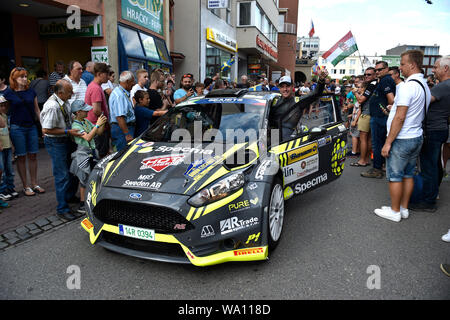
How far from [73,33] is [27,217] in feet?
24.1

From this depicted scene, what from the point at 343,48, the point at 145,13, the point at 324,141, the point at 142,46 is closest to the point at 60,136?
the point at 324,141

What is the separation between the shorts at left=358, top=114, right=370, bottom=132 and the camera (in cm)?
727

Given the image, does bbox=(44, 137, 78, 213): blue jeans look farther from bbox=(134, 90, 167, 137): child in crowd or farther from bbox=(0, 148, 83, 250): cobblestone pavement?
bbox=(134, 90, 167, 137): child in crowd

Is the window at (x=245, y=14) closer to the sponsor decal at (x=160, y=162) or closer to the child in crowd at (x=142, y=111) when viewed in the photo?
the child in crowd at (x=142, y=111)

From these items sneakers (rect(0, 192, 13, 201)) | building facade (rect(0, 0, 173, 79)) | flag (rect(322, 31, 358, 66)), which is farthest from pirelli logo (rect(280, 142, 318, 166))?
flag (rect(322, 31, 358, 66))

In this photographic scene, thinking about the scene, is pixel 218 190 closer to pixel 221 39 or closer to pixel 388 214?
pixel 388 214

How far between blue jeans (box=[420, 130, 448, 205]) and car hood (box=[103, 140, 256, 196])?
287 centimetres

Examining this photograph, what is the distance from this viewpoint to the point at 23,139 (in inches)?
197

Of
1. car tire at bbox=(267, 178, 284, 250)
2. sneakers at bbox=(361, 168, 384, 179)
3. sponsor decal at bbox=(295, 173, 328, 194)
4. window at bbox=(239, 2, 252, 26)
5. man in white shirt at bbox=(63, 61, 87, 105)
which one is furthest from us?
window at bbox=(239, 2, 252, 26)

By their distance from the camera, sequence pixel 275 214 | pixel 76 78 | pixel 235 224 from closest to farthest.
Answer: pixel 235 224
pixel 275 214
pixel 76 78

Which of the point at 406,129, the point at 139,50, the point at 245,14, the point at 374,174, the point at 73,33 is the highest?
the point at 245,14

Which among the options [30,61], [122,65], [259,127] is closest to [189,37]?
[122,65]

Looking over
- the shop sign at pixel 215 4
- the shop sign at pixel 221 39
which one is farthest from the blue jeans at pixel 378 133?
the shop sign at pixel 221 39

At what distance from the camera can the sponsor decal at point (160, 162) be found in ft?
10.6
